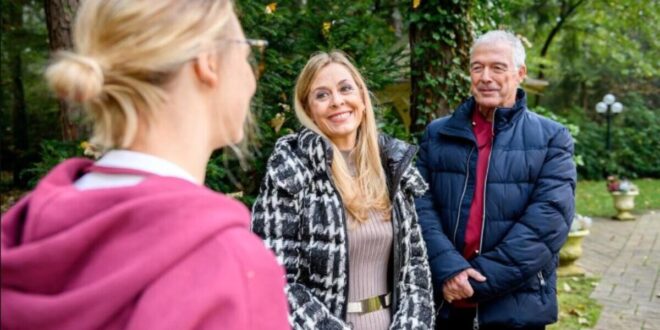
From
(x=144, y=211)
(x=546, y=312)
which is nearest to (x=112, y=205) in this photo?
(x=144, y=211)

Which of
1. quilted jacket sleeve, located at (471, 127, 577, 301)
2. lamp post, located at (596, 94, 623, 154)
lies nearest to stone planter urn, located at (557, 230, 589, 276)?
quilted jacket sleeve, located at (471, 127, 577, 301)

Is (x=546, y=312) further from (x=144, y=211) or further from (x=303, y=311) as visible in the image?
(x=144, y=211)

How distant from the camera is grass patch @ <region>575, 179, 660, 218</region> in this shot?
13.0 meters

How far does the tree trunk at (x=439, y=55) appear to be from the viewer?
4617mm

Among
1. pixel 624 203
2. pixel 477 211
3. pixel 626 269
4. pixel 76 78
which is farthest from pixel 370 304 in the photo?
pixel 624 203

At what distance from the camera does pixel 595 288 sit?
6.76 m

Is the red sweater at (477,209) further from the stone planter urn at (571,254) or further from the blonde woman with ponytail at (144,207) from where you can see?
the stone planter urn at (571,254)

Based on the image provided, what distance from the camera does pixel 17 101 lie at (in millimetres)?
15375

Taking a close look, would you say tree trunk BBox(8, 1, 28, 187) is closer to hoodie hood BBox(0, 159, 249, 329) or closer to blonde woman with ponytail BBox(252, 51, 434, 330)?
blonde woman with ponytail BBox(252, 51, 434, 330)

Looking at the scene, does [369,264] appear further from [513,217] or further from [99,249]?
[99,249]

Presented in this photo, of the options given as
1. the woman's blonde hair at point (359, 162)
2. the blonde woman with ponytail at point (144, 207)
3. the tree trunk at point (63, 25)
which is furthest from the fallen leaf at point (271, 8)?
the blonde woman with ponytail at point (144, 207)

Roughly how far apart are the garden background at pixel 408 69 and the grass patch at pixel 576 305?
2372 millimetres

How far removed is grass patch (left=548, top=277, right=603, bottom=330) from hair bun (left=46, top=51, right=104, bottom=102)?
5284 millimetres

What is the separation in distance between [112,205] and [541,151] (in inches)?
89.6
